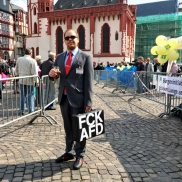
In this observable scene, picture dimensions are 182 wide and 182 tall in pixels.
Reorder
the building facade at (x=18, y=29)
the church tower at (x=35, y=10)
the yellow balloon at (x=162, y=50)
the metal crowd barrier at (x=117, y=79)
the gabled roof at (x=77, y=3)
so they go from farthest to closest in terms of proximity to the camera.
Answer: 1. the building facade at (x=18, y=29)
2. the church tower at (x=35, y=10)
3. the gabled roof at (x=77, y=3)
4. the metal crowd barrier at (x=117, y=79)
5. the yellow balloon at (x=162, y=50)

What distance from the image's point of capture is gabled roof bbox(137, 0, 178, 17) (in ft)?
225

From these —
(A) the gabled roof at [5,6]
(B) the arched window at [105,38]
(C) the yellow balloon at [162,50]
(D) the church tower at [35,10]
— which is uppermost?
(A) the gabled roof at [5,6]

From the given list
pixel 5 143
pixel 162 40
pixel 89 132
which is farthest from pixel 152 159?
pixel 162 40

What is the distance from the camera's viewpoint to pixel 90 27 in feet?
132

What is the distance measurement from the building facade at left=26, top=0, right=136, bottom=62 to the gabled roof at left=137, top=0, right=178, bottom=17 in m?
33.0

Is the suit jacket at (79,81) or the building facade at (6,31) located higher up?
the building facade at (6,31)

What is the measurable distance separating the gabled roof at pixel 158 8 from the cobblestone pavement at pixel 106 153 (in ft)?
233

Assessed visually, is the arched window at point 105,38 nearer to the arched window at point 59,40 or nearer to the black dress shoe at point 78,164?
the arched window at point 59,40

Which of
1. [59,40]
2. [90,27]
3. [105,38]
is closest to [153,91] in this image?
[105,38]

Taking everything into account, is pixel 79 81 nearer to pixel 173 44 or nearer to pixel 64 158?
pixel 64 158

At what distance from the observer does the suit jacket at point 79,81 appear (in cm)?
311

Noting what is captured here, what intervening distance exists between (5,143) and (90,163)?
74.6 inches

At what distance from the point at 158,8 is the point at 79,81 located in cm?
7687

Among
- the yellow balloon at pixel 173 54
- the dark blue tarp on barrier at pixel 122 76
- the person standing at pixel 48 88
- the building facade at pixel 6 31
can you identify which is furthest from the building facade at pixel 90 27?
the person standing at pixel 48 88
